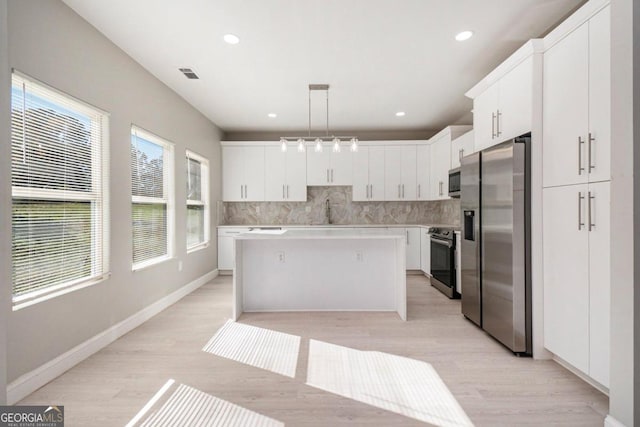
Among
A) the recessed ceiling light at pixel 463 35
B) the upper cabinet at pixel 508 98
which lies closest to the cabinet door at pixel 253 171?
the upper cabinet at pixel 508 98

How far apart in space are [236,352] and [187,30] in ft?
8.73

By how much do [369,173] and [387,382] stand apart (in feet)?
14.1

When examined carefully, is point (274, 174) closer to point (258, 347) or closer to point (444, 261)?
point (444, 261)

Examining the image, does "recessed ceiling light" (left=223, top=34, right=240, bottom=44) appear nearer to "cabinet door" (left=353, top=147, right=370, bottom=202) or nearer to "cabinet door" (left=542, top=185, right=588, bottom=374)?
"cabinet door" (left=542, top=185, right=588, bottom=374)

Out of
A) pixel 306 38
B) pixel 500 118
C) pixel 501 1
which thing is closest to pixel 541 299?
pixel 500 118

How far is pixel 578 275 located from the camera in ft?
6.95

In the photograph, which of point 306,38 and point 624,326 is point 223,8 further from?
point 624,326

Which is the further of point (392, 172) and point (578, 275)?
point (392, 172)

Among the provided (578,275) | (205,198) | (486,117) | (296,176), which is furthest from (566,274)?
(205,198)

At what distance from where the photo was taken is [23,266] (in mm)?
2094

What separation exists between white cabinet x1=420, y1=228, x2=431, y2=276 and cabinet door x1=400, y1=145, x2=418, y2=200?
0.75 m

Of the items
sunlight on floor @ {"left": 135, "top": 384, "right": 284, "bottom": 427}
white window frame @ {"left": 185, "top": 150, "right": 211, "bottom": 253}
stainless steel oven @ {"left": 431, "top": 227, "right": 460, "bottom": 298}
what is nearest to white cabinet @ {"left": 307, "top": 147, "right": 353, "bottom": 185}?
white window frame @ {"left": 185, "top": 150, "right": 211, "bottom": 253}

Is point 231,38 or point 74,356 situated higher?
point 231,38

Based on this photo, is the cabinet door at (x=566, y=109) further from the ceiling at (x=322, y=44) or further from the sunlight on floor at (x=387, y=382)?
the sunlight on floor at (x=387, y=382)
